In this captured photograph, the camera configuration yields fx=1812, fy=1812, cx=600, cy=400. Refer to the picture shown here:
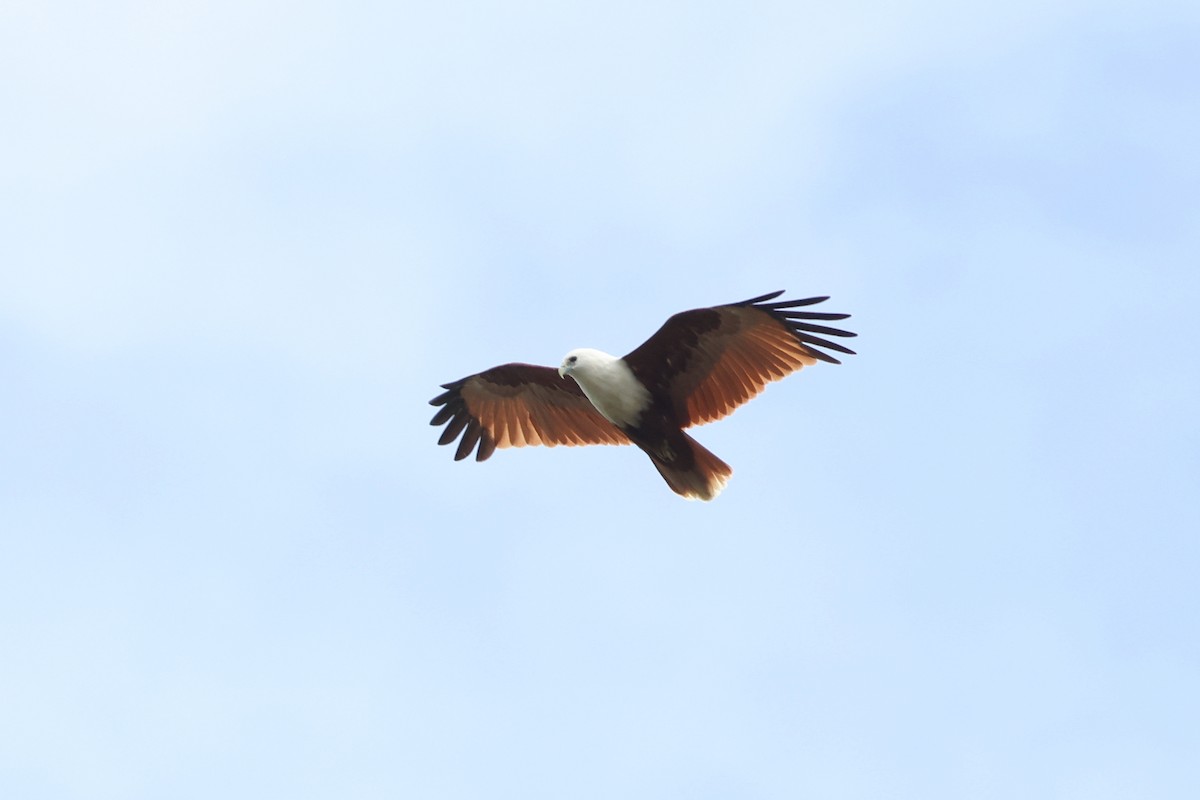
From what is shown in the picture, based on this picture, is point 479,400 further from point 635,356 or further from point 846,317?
point 846,317

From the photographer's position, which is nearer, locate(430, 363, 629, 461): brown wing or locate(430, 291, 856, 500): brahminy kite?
locate(430, 291, 856, 500): brahminy kite

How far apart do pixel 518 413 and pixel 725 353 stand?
251 centimetres

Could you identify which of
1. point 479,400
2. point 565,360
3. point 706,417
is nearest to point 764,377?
point 706,417

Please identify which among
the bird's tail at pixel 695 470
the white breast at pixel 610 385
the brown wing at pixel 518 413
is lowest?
the bird's tail at pixel 695 470

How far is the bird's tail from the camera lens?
16000 mm

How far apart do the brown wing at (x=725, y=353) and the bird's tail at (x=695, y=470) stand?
0.28 metres

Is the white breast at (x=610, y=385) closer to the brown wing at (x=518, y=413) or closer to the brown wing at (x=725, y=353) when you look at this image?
the brown wing at (x=725, y=353)

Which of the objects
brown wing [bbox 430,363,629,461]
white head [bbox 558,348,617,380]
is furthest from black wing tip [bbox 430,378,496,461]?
white head [bbox 558,348,617,380]

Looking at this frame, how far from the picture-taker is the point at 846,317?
607 inches

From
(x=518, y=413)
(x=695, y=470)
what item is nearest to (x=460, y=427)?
(x=518, y=413)

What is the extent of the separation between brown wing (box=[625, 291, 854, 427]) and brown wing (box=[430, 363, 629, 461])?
1171 mm

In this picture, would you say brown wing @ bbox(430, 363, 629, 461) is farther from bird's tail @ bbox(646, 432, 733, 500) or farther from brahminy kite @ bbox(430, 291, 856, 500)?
bird's tail @ bbox(646, 432, 733, 500)

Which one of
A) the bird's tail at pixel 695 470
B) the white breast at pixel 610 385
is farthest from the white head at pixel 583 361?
the bird's tail at pixel 695 470

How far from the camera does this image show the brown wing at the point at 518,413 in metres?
17.0
